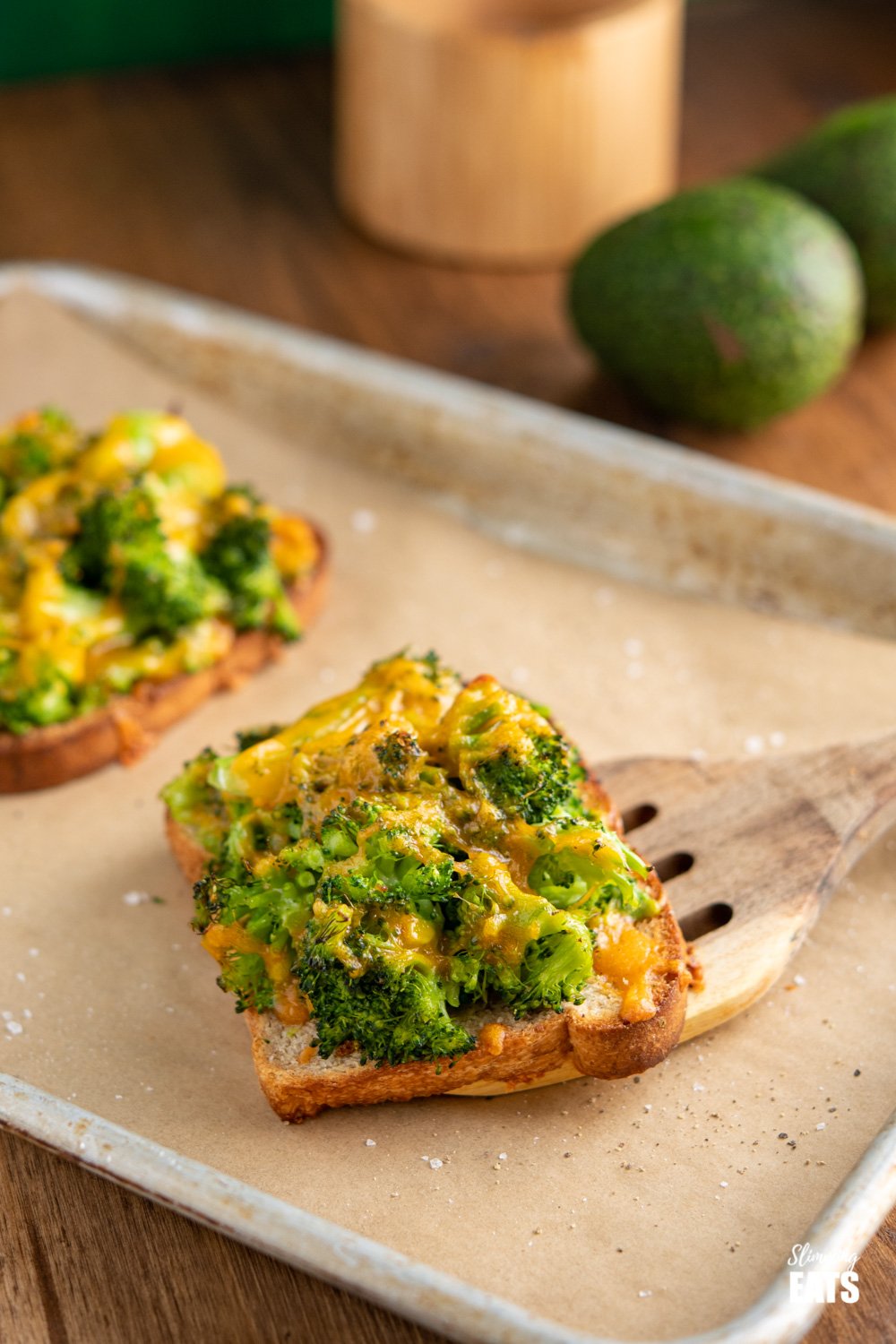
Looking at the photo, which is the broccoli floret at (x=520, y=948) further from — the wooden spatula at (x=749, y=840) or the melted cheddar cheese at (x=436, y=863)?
the wooden spatula at (x=749, y=840)

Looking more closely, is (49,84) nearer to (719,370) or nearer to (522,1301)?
(719,370)

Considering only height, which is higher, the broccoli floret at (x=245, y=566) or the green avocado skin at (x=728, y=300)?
the green avocado skin at (x=728, y=300)

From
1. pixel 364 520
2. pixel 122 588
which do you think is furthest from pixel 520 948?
pixel 364 520

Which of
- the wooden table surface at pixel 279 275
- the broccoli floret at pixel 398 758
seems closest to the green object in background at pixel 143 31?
the wooden table surface at pixel 279 275

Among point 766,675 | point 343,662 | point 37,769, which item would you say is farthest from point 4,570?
point 766,675

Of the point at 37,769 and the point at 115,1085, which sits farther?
the point at 37,769

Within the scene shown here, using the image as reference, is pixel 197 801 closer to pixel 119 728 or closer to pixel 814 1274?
pixel 119 728

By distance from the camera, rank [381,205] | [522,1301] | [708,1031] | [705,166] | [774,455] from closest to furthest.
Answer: [522,1301] → [708,1031] → [774,455] → [381,205] → [705,166]
